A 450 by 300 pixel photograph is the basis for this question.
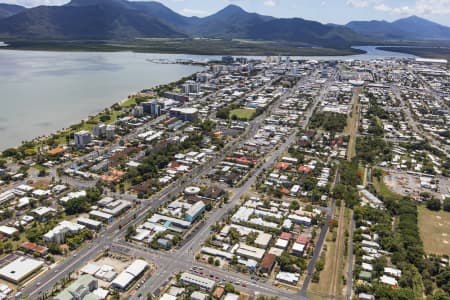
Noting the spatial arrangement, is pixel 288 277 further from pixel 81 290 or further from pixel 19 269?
pixel 19 269

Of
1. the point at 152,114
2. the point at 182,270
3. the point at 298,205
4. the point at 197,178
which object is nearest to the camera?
the point at 182,270

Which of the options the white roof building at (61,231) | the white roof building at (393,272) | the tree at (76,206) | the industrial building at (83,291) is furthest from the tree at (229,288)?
the tree at (76,206)

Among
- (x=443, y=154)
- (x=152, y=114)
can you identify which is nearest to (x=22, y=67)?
(x=152, y=114)

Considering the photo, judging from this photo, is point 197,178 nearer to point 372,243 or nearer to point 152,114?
point 372,243

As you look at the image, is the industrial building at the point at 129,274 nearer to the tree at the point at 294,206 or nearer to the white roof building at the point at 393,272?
the tree at the point at 294,206

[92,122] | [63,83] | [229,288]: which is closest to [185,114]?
[92,122]
